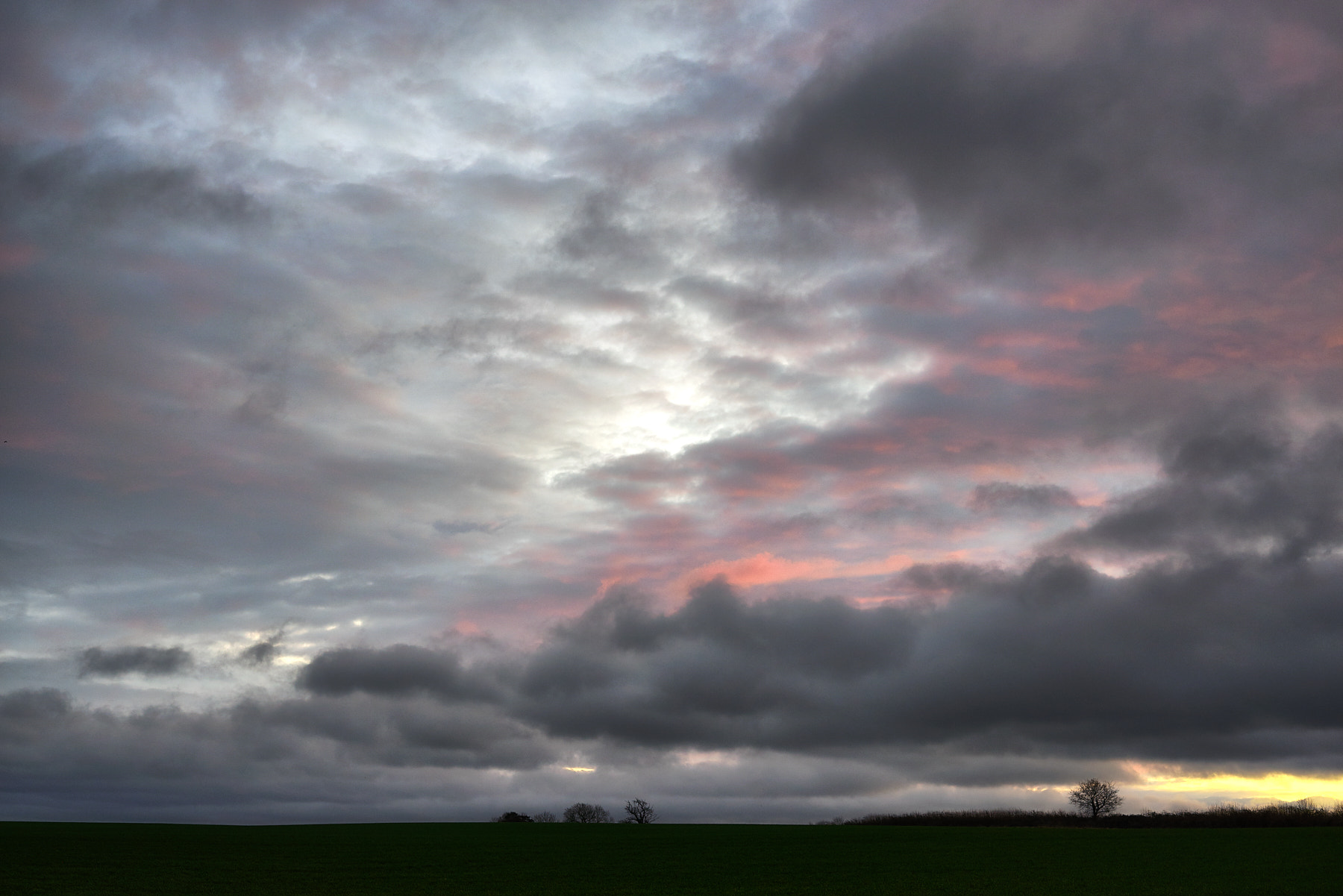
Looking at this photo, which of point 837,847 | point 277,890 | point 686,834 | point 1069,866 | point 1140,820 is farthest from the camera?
point 1140,820

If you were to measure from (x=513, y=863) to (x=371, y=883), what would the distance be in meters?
16.3

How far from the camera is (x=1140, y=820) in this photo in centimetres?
12594

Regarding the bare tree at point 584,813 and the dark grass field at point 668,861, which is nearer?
the dark grass field at point 668,861

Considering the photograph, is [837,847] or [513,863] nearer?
→ [513,863]

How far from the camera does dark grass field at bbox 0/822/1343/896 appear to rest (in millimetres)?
57875

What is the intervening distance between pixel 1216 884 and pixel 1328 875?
9889 mm

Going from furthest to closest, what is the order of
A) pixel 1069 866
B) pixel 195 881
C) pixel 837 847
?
pixel 837 847 → pixel 1069 866 → pixel 195 881

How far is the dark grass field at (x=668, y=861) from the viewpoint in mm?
57875

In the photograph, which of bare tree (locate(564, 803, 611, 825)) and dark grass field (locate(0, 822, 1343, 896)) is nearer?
dark grass field (locate(0, 822, 1343, 896))

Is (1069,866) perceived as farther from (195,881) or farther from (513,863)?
(195,881)

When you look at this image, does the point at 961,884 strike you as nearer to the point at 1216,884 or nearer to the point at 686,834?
the point at 1216,884

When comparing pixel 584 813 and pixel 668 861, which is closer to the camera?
pixel 668 861

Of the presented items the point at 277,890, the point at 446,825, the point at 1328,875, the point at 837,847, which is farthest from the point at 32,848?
the point at 1328,875

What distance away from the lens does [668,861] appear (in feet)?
247
